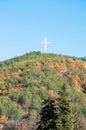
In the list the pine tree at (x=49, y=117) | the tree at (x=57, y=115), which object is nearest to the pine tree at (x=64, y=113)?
the tree at (x=57, y=115)

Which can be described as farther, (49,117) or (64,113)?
(64,113)

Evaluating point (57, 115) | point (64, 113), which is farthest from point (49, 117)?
point (64, 113)

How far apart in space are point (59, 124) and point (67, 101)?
2.68 m

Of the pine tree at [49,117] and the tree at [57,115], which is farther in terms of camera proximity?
the pine tree at [49,117]

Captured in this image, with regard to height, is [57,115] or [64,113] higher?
[64,113]

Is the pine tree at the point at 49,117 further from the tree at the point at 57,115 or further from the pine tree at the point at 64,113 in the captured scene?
the pine tree at the point at 64,113

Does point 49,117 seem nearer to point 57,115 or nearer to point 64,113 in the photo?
point 57,115

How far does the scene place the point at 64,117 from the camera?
2623 inches

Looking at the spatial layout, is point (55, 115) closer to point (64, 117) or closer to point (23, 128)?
point (64, 117)

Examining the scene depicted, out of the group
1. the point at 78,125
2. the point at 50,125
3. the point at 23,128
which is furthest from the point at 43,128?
the point at 23,128

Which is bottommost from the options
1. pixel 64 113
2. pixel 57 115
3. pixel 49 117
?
pixel 49 117

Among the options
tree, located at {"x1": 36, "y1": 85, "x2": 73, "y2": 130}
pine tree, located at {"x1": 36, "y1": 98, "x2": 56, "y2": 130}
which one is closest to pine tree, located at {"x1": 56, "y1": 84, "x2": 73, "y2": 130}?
tree, located at {"x1": 36, "y1": 85, "x2": 73, "y2": 130}

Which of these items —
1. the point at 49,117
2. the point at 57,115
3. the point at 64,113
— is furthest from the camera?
→ the point at 64,113

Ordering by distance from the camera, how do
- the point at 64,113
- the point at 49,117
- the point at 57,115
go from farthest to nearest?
the point at 64,113
the point at 49,117
the point at 57,115
